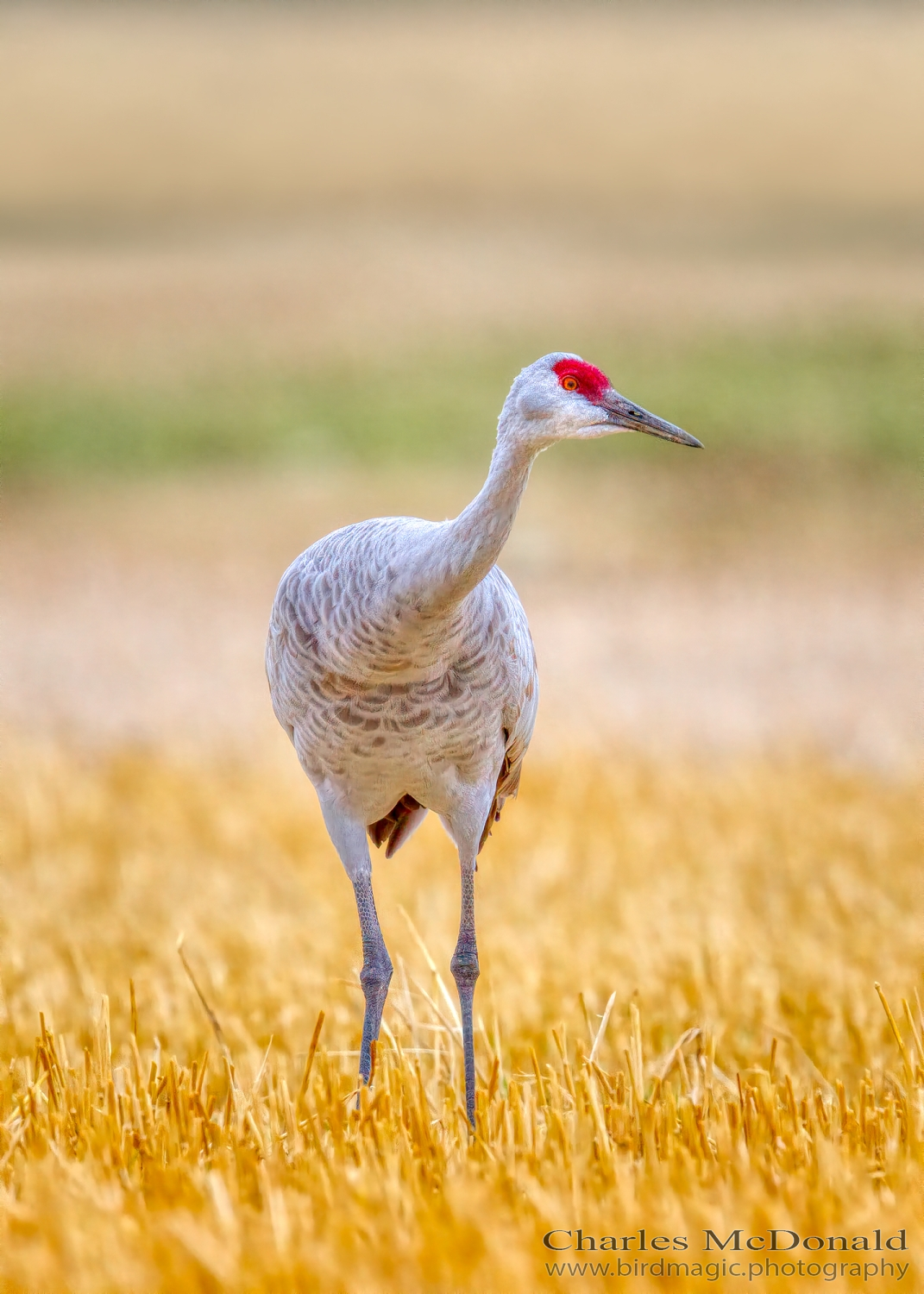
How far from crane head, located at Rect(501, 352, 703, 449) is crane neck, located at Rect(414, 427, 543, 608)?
54 millimetres

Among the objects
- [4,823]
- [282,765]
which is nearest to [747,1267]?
[4,823]

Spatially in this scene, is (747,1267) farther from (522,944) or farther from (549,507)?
(549,507)

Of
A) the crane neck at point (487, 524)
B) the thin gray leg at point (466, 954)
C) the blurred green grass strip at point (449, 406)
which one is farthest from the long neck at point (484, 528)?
the blurred green grass strip at point (449, 406)

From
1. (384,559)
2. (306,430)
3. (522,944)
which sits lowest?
(522,944)

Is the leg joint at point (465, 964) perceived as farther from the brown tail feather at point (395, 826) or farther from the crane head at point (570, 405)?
the crane head at point (570, 405)

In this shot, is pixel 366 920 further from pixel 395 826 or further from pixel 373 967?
pixel 395 826

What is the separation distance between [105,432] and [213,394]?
8.22ft

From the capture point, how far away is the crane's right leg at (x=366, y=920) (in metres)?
3.60

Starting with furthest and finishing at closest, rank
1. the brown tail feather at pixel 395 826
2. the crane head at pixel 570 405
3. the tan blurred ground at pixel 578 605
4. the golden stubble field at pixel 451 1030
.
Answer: the tan blurred ground at pixel 578 605 < the brown tail feather at pixel 395 826 < the crane head at pixel 570 405 < the golden stubble field at pixel 451 1030

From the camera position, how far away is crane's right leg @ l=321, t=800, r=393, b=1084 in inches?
142

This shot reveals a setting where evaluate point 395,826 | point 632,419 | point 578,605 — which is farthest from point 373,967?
point 578,605

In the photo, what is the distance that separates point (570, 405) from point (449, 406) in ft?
65.7

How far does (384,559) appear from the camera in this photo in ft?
10.4

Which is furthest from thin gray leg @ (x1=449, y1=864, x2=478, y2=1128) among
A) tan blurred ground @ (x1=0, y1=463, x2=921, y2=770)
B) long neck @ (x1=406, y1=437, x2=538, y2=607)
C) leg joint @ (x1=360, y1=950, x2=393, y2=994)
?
tan blurred ground @ (x1=0, y1=463, x2=921, y2=770)
